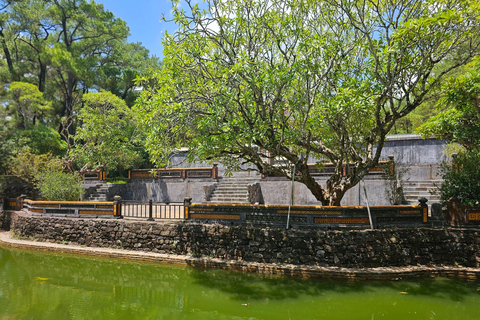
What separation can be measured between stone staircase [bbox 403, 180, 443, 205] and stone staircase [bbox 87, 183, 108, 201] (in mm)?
14623

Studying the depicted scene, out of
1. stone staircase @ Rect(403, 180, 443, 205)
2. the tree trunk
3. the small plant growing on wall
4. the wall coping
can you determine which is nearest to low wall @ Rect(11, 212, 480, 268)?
the wall coping

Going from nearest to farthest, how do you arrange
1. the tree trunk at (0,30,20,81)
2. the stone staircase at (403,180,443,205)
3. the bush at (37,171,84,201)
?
the stone staircase at (403,180,443,205) → the bush at (37,171,84,201) → the tree trunk at (0,30,20,81)

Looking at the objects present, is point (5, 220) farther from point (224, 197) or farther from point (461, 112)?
point (461, 112)

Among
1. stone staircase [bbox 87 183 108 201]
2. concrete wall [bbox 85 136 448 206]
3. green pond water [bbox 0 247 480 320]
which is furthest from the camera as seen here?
stone staircase [bbox 87 183 108 201]

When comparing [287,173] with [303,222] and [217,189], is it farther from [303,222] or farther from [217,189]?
[217,189]

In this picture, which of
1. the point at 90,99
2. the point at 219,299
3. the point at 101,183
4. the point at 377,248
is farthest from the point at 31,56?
the point at 377,248

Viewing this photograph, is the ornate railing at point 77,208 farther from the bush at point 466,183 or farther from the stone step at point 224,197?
the bush at point 466,183

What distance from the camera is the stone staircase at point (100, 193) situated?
16.9 meters

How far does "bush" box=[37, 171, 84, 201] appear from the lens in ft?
42.3

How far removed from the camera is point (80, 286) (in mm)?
7668

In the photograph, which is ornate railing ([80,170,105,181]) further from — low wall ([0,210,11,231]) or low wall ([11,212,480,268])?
low wall ([11,212,480,268])

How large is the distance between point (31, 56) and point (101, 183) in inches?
454

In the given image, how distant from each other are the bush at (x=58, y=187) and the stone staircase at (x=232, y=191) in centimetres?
595

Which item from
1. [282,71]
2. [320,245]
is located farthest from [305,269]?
[282,71]
